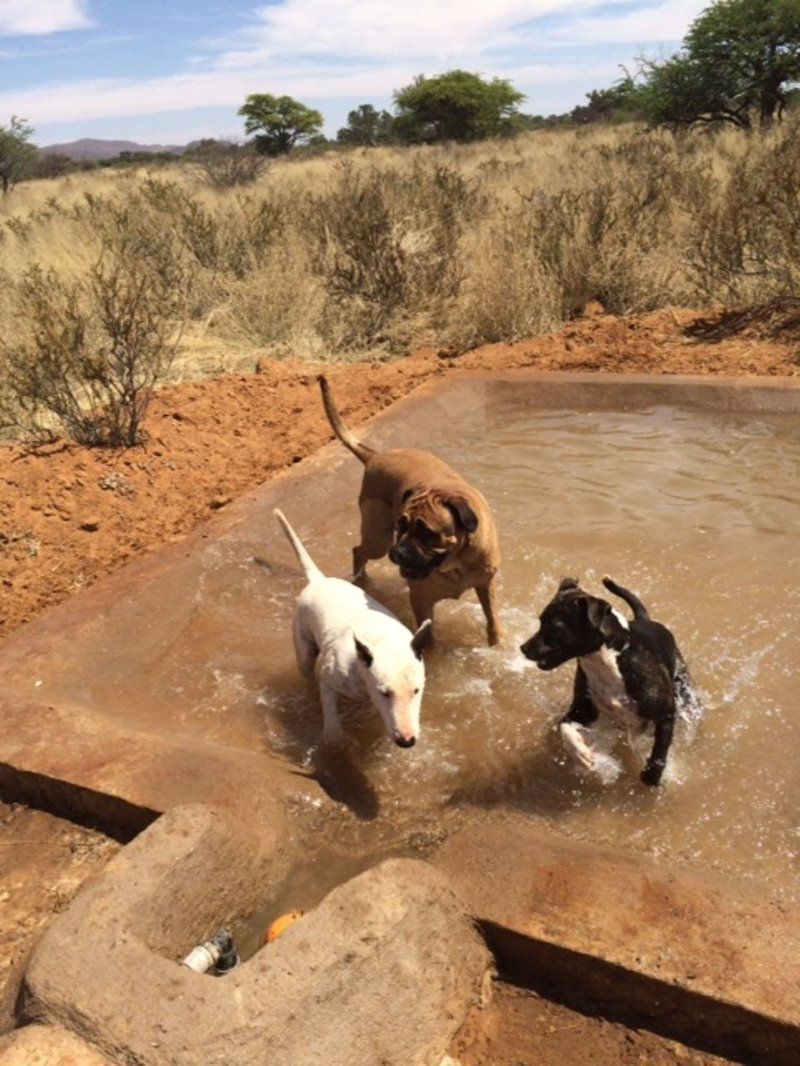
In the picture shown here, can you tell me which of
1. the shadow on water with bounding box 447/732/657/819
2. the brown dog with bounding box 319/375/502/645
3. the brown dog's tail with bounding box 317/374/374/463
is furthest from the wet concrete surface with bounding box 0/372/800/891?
the brown dog's tail with bounding box 317/374/374/463

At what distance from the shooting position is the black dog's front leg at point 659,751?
11.6 feet

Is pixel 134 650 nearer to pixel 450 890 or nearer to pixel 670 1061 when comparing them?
pixel 450 890

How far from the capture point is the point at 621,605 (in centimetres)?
510

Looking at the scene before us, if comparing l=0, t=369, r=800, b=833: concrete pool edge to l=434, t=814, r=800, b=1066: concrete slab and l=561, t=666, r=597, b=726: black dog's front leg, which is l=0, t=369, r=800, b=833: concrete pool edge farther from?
l=561, t=666, r=597, b=726: black dog's front leg

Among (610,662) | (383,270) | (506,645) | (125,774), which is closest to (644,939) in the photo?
(610,662)

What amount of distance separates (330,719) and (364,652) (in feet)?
1.96

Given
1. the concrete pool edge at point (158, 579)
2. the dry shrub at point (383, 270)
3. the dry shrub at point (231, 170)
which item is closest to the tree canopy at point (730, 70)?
the dry shrub at point (231, 170)

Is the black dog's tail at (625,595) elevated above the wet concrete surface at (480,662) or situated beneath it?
elevated above

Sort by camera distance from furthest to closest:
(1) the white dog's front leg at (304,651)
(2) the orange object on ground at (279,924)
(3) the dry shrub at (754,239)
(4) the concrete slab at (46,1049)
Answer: (3) the dry shrub at (754,239)
(1) the white dog's front leg at (304,651)
(2) the orange object on ground at (279,924)
(4) the concrete slab at (46,1049)

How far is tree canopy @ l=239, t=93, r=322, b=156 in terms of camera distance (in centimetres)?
4803

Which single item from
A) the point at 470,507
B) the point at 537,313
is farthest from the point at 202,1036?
the point at 537,313

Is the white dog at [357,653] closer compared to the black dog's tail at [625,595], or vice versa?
the white dog at [357,653]

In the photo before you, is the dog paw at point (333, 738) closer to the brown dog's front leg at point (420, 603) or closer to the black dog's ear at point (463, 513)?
the brown dog's front leg at point (420, 603)

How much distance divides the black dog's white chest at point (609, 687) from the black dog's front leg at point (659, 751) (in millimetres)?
115
